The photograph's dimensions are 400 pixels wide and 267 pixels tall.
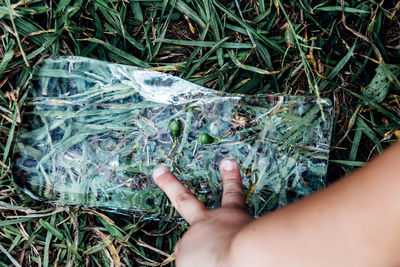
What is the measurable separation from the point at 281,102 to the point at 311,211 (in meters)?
0.66

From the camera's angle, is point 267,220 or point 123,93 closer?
point 267,220

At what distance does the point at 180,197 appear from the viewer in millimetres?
1188

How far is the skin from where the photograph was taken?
74 cm

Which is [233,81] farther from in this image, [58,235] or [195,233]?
[58,235]

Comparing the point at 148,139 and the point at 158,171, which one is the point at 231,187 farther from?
the point at 148,139

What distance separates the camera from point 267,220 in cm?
85

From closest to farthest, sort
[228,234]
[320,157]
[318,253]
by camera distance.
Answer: [318,253] → [228,234] → [320,157]

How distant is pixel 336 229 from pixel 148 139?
822 millimetres

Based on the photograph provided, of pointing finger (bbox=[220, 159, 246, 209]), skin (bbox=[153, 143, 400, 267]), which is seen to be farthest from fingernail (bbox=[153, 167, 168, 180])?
skin (bbox=[153, 143, 400, 267])

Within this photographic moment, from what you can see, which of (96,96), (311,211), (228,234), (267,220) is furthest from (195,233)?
(96,96)

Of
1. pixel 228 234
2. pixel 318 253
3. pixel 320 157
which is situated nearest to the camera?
pixel 318 253

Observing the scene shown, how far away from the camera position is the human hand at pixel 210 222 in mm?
928

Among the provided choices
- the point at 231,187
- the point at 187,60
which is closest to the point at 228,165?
the point at 231,187

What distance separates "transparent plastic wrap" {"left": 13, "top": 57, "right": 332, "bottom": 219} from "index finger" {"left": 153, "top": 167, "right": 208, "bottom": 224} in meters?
0.08
